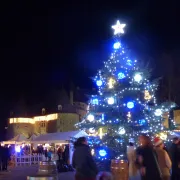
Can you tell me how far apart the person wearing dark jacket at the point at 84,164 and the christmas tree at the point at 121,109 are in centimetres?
1386

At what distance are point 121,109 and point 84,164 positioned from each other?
14.5 metres

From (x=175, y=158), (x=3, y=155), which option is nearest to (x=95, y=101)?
(x=3, y=155)

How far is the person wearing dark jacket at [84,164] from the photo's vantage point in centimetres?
896

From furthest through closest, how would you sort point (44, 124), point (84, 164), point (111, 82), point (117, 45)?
point (44, 124), point (117, 45), point (111, 82), point (84, 164)

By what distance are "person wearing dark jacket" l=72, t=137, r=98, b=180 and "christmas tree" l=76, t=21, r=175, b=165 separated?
13857 millimetres

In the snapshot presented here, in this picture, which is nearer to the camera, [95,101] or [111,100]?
[111,100]

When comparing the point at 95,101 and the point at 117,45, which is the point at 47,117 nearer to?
the point at 95,101

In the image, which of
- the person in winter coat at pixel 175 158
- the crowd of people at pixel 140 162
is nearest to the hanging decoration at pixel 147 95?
the person in winter coat at pixel 175 158

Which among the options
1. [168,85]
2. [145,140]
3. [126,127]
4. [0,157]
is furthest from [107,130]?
[168,85]

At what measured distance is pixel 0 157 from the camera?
25.8m

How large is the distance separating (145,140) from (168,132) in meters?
15.5

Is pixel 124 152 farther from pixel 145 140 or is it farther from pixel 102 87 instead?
pixel 145 140

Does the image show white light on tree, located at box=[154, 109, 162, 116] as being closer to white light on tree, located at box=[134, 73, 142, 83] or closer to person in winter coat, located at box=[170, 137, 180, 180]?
white light on tree, located at box=[134, 73, 142, 83]

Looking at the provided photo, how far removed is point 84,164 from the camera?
900cm
